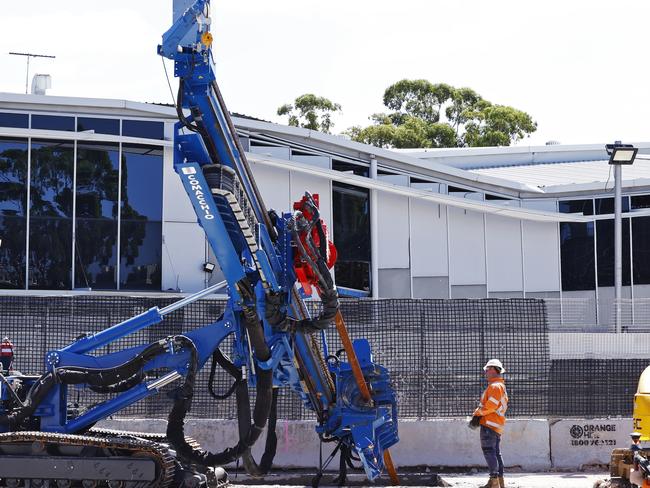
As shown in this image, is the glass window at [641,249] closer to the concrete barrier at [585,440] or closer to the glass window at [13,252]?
the concrete barrier at [585,440]

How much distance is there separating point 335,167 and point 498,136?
138 ft

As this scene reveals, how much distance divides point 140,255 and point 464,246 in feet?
31.1

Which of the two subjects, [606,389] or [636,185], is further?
[636,185]

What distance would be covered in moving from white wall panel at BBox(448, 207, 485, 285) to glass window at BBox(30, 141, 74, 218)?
10839mm

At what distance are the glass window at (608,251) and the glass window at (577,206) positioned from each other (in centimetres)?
54

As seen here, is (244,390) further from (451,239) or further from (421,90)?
(421,90)

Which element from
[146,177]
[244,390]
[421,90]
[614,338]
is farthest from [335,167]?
[421,90]

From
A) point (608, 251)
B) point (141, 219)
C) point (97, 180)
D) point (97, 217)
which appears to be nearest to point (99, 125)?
point (97, 180)

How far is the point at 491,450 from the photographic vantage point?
523 inches

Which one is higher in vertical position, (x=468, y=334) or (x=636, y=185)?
(x=636, y=185)

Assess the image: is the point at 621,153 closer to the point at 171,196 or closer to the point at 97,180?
the point at 171,196

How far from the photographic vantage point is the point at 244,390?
1152cm

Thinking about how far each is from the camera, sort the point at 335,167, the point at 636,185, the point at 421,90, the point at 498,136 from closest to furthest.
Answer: the point at 335,167 < the point at 636,185 < the point at 498,136 < the point at 421,90

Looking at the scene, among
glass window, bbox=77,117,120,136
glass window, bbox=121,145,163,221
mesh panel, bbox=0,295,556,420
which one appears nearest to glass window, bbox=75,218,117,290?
glass window, bbox=121,145,163,221
